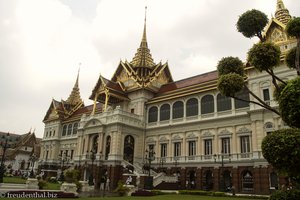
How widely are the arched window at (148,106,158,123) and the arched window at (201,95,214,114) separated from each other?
7.34m

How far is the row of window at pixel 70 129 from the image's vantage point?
5247 cm

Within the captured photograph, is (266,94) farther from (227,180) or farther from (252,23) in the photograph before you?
(252,23)

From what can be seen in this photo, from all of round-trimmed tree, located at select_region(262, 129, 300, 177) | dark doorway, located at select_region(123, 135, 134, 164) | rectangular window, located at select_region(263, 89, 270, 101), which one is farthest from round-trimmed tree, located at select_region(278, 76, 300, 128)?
dark doorway, located at select_region(123, 135, 134, 164)

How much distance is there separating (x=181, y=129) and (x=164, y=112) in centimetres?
388

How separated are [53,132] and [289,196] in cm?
5379

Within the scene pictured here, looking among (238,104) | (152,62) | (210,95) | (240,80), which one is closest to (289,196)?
(240,80)

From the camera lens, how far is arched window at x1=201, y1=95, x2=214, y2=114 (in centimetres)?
3303

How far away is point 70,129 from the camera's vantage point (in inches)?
2106

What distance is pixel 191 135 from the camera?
3388 cm

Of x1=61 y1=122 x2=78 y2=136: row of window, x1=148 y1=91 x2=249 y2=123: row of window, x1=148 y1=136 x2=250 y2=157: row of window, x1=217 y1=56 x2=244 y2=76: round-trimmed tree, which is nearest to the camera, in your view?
x1=217 y1=56 x2=244 y2=76: round-trimmed tree

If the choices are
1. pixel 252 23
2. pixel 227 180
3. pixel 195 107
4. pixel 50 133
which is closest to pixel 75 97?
pixel 50 133

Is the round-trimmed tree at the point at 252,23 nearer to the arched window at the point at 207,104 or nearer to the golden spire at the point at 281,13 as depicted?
the arched window at the point at 207,104

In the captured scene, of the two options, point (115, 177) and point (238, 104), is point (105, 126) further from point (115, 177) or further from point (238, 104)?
point (238, 104)

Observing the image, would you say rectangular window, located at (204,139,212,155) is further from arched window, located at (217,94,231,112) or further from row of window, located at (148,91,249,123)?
arched window, located at (217,94,231,112)
